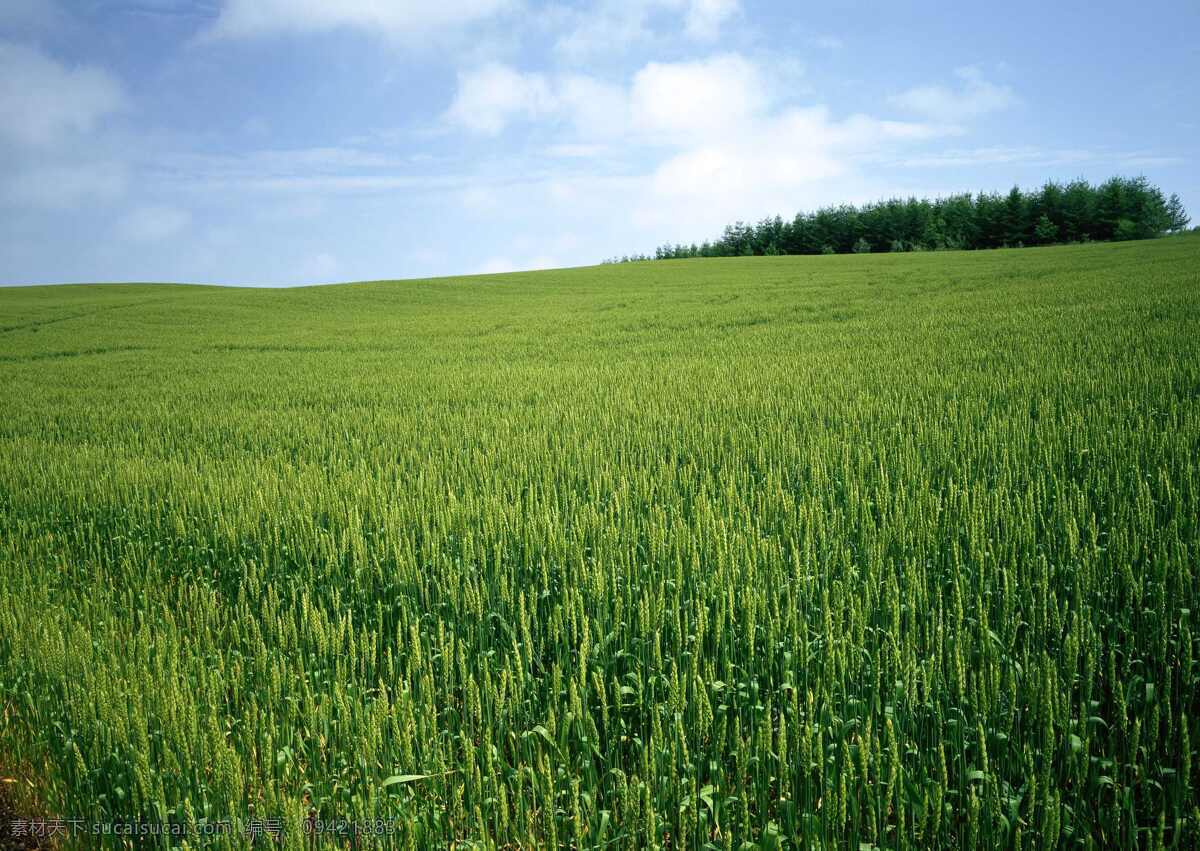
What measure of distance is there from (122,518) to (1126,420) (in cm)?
918

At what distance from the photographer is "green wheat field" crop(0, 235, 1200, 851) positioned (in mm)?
2520

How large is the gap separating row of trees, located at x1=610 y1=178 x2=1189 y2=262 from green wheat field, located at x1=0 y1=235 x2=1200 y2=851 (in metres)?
73.8

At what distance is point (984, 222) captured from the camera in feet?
249

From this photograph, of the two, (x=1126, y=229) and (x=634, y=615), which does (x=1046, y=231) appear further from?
(x=634, y=615)

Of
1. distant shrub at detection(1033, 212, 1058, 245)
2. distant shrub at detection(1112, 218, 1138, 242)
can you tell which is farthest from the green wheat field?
distant shrub at detection(1112, 218, 1138, 242)

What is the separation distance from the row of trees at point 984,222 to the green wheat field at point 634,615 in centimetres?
7384

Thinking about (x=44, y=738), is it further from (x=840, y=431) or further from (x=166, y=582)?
(x=840, y=431)

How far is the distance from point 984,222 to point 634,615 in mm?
85453

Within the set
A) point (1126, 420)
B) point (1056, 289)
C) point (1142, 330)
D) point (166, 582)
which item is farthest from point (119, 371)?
point (1056, 289)

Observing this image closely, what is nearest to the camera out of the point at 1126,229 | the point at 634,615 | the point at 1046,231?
the point at 634,615

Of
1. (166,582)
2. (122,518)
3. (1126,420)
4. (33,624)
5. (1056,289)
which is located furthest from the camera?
(1056,289)

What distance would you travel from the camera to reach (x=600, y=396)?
1064 centimetres

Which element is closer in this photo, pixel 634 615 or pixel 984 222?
pixel 634 615

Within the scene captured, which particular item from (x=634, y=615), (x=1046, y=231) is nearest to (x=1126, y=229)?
(x=1046, y=231)
